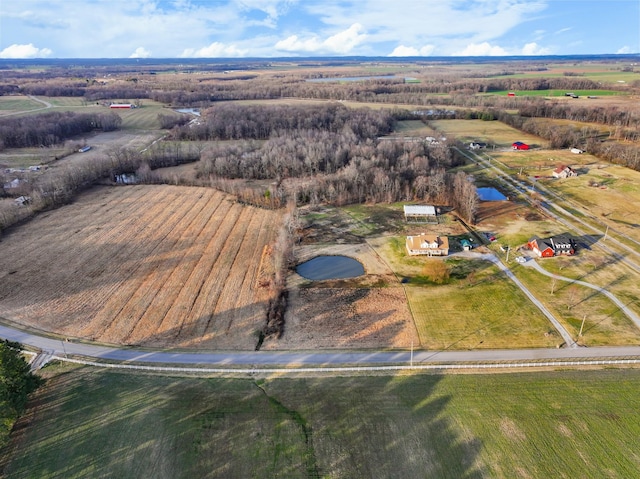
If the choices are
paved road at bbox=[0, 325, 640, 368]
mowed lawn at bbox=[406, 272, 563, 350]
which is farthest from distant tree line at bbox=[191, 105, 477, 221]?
paved road at bbox=[0, 325, 640, 368]

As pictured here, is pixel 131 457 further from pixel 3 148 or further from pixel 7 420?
pixel 3 148

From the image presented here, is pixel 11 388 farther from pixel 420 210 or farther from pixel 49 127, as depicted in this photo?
pixel 49 127

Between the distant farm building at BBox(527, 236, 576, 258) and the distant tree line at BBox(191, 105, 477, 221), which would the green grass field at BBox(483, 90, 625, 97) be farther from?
the distant farm building at BBox(527, 236, 576, 258)

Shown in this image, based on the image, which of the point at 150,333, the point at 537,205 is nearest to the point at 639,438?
the point at 150,333

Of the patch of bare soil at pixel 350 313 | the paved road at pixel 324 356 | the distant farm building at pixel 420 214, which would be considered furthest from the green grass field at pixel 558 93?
the paved road at pixel 324 356

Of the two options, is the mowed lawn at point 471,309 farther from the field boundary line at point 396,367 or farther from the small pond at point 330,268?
the small pond at point 330,268

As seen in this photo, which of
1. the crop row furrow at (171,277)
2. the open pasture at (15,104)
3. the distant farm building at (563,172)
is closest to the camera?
the crop row furrow at (171,277)
